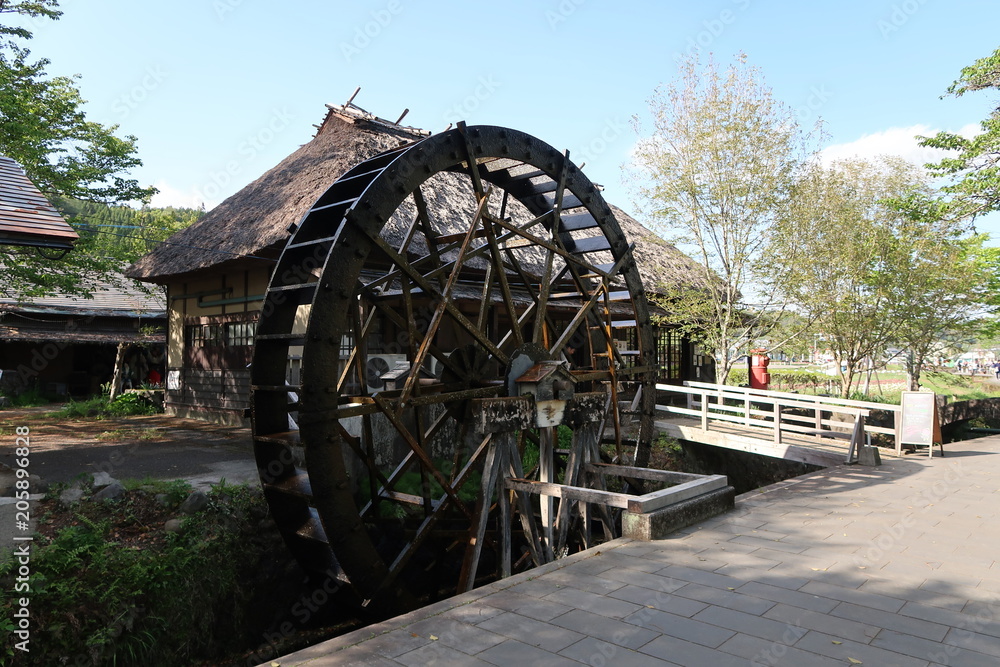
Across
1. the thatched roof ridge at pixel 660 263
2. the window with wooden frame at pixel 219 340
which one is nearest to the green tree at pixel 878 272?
the thatched roof ridge at pixel 660 263

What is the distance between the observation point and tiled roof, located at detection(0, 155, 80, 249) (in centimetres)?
525

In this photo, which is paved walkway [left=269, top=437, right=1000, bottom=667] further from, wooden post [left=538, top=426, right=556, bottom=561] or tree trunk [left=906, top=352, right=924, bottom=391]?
tree trunk [left=906, top=352, right=924, bottom=391]

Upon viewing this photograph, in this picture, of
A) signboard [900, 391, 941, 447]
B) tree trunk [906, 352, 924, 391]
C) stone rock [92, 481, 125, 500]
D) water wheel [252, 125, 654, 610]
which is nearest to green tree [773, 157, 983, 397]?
tree trunk [906, 352, 924, 391]

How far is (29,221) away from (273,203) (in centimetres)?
630

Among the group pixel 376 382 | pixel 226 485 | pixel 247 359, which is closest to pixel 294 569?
pixel 226 485

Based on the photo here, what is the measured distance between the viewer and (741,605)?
12.2ft

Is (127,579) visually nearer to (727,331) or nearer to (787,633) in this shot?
(787,633)

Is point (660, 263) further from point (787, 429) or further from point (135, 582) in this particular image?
point (135, 582)

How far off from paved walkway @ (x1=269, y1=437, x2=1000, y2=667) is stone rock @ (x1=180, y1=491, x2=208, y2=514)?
10.0 feet

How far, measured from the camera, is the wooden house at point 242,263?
10789 mm

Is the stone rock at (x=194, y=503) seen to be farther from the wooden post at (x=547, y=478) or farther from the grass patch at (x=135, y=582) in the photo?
the wooden post at (x=547, y=478)

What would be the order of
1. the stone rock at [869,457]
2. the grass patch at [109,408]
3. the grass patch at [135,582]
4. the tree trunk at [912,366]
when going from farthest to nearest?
the tree trunk at [912,366] < the grass patch at [109,408] < the stone rock at [869,457] < the grass patch at [135,582]

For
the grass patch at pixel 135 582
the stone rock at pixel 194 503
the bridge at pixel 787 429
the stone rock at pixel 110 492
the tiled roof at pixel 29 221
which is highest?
the tiled roof at pixel 29 221

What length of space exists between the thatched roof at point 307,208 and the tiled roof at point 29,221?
384 centimetres
